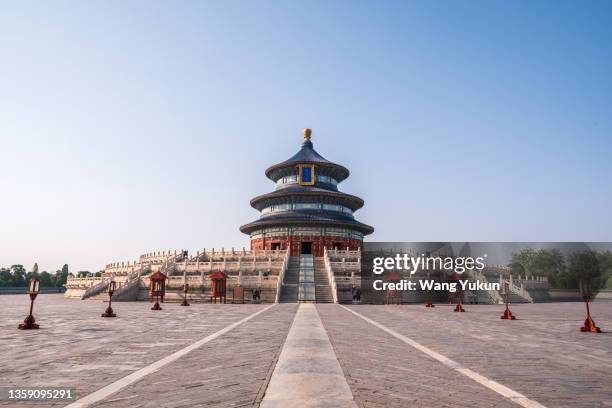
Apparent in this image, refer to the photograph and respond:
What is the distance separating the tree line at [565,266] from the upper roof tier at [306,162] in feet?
156

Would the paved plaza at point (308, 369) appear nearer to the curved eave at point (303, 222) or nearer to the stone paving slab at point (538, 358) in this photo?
the stone paving slab at point (538, 358)

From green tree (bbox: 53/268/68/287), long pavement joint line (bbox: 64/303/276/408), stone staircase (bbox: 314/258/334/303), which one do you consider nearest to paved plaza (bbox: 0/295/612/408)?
long pavement joint line (bbox: 64/303/276/408)

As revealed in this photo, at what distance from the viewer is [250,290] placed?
3188 cm

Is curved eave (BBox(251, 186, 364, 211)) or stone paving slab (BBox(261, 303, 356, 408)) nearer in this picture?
stone paving slab (BBox(261, 303, 356, 408))

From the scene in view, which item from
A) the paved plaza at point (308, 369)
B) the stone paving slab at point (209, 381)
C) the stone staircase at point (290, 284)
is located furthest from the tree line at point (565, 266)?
the stone paving slab at point (209, 381)

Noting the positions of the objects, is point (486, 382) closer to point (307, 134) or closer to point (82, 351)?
point (82, 351)

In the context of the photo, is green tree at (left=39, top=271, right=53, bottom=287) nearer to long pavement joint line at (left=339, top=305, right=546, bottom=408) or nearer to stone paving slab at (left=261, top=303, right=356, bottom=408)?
stone paving slab at (left=261, top=303, right=356, bottom=408)

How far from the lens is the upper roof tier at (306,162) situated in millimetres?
58000

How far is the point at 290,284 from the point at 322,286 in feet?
8.15

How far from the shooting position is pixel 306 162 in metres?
57.5

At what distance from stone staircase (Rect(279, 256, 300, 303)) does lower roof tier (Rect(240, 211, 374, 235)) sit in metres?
13.2

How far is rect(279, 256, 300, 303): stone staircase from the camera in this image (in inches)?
1197

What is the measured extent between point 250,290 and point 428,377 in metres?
26.8

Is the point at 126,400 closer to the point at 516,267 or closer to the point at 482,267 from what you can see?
the point at 482,267
